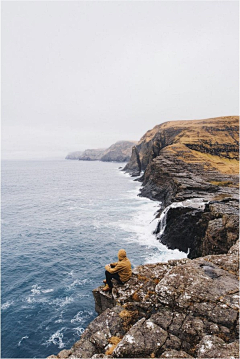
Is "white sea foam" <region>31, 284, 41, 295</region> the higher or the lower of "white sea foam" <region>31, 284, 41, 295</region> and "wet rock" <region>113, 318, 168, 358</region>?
the lower

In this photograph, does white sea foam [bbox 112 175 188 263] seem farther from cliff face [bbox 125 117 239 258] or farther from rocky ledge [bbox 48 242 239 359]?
rocky ledge [bbox 48 242 239 359]

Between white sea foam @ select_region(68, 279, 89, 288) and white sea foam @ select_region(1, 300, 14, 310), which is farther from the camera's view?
white sea foam @ select_region(68, 279, 89, 288)

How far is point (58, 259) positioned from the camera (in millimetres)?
29891

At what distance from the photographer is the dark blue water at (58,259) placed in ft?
60.1

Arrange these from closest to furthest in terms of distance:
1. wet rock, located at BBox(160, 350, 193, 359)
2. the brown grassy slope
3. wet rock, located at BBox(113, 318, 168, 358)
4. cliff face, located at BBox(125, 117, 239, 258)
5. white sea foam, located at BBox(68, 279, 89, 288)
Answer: wet rock, located at BBox(160, 350, 193, 359) < wet rock, located at BBox(113, 318, 168, 358) < cliff face, located at BBox(125, 117, 239, 258) < white sea foam, located at BBox(68, 279, 89, 288) < the brown grassy slope

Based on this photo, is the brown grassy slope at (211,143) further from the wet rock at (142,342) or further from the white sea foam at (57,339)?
the wet rock at (142,342)

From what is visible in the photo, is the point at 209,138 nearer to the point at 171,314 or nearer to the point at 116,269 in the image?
the point at 116,269

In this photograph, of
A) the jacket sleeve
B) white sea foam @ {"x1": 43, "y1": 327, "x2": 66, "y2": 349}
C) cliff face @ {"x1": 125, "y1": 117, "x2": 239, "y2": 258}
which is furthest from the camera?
cliff face @ {"x1": 125, "y1": 117, "x2": 239, "y2": 258}

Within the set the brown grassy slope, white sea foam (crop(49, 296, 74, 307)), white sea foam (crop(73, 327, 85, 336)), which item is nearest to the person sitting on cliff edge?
white sea foam (crop(73, 327, 85, 336))

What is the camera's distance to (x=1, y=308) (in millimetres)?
20859

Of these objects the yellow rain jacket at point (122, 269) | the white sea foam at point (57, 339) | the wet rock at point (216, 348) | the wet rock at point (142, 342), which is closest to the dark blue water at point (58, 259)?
the white sea foam at point (57, 339)

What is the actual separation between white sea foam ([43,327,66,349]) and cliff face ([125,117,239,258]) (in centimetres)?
1588

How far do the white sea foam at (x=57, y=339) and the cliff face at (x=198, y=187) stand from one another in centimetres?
1588

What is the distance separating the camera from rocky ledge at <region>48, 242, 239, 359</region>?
666 centimetres
